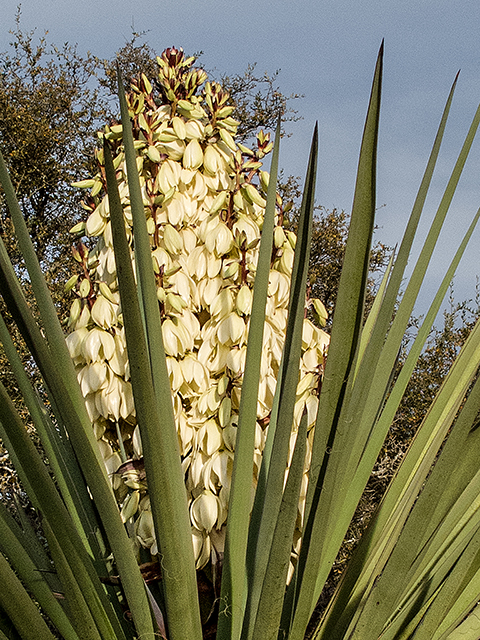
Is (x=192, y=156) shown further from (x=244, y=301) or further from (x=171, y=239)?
(x=244, y=301)

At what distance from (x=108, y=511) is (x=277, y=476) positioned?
168mm

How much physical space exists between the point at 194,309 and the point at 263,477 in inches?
11.6

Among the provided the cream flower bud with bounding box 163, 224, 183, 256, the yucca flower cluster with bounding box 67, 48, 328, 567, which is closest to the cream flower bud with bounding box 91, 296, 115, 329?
the yucca flower cluster with bounding box 67, 48, 328, 567

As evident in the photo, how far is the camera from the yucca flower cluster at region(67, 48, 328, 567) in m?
0.93

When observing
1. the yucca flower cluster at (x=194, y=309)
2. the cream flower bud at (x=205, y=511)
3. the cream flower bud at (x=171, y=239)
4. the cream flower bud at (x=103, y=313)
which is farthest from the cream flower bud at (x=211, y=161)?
the cream flower bud at (x=205, y=511)

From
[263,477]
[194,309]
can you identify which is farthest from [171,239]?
[263,477]

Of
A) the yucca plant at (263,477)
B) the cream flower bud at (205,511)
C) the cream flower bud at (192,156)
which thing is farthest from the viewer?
the cream flower bud at (192,156)

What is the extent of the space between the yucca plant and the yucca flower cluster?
0.4 inches

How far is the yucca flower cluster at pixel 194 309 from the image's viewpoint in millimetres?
928

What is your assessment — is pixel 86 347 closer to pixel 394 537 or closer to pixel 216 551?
pixel 216 551

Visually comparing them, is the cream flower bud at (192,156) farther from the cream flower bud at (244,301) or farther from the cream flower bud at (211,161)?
the cream flower bud at (244,301)

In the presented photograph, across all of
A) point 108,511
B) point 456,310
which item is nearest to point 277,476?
point 108,511

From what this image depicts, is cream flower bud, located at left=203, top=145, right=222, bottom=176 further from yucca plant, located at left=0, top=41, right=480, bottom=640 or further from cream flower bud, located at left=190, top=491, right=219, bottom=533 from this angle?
cream flower bud, located at left=190, top=491, right=219, bottom=533

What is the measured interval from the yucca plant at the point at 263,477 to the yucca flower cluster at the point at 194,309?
10mm
